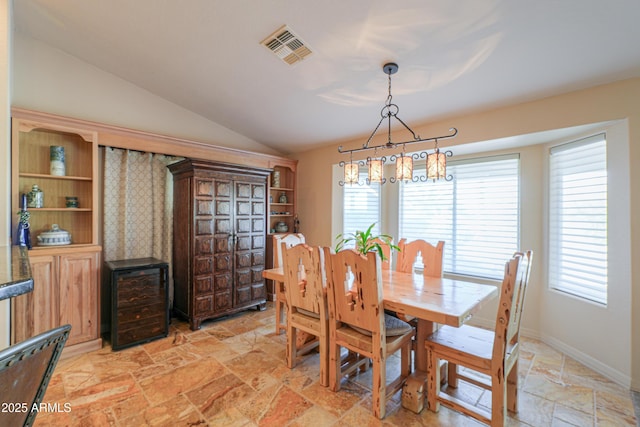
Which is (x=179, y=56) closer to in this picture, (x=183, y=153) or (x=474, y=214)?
(x=183, y=153)

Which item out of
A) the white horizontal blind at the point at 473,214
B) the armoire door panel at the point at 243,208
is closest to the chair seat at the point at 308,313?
the armoire door panel at the point at 243,208

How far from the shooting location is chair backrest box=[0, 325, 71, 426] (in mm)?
572

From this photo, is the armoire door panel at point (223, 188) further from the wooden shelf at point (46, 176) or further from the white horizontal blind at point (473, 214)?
the white horizontal blind at point (473, 214)

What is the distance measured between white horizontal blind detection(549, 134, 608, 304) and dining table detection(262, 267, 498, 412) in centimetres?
126

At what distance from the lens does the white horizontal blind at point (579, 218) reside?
265cm

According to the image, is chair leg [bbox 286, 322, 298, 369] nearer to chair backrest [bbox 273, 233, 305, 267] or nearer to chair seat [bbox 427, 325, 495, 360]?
chair backrest [bbox 273, 233, 305, 267]

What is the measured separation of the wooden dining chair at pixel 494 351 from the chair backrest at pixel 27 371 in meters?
2.00

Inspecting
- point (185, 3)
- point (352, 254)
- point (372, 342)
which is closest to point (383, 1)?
point (185, 3)

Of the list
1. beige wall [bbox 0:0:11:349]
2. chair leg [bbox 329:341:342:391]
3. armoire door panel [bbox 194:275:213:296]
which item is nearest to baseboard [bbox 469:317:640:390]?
chair leg [bbox 329:341:342:391]

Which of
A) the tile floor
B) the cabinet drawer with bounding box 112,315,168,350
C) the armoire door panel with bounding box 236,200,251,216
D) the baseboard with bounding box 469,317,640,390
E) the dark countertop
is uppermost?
the armoire door panel with bounding box 236,200,251,216

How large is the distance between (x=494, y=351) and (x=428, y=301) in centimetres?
45

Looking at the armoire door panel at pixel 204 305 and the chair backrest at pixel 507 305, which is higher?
the chair backrest at pixel 507 305

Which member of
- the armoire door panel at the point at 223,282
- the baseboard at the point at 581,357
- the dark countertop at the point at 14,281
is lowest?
the baseboard at the point at 581,357

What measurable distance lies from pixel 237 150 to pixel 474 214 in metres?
3.32
